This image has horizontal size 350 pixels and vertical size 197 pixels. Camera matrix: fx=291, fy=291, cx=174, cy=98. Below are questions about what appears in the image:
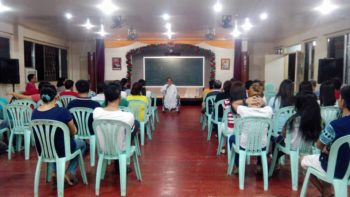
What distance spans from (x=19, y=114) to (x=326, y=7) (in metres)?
5.47

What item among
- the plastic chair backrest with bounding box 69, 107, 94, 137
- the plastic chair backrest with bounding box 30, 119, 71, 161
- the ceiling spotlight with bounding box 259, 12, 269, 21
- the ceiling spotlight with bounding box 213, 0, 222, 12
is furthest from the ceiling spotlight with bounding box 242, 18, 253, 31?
the plastic chair backrest with bounding box 30, 119, 71, 161

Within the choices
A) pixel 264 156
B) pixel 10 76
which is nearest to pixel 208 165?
pixel 264 156

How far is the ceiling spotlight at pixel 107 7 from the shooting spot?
522cm

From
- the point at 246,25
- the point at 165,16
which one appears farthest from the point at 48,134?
the point at 246,25

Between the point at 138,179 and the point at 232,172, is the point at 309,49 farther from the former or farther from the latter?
the point at 138,179

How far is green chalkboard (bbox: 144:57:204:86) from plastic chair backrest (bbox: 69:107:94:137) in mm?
6870

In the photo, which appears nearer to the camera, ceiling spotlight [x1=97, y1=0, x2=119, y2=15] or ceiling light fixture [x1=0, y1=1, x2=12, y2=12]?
ceiling spotlight [x1=97, y1=0, x2=119, y2=15]

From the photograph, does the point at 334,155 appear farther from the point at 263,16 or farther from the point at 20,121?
the point at 263,16

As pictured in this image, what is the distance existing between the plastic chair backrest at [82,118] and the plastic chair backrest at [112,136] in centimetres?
85

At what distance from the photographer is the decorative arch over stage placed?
34.7ft

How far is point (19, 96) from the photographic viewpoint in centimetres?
470

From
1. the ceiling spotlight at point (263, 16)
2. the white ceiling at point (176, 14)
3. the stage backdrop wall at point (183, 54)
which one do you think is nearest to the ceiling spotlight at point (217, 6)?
the white ceiling at point (176, 14)

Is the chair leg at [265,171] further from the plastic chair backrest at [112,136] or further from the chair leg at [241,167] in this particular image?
the plastic chair backrest at [112,136]

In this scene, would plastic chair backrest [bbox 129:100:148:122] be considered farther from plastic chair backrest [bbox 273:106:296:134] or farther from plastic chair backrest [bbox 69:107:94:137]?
plastic chair backrest [bbox 273:106:296:134]
